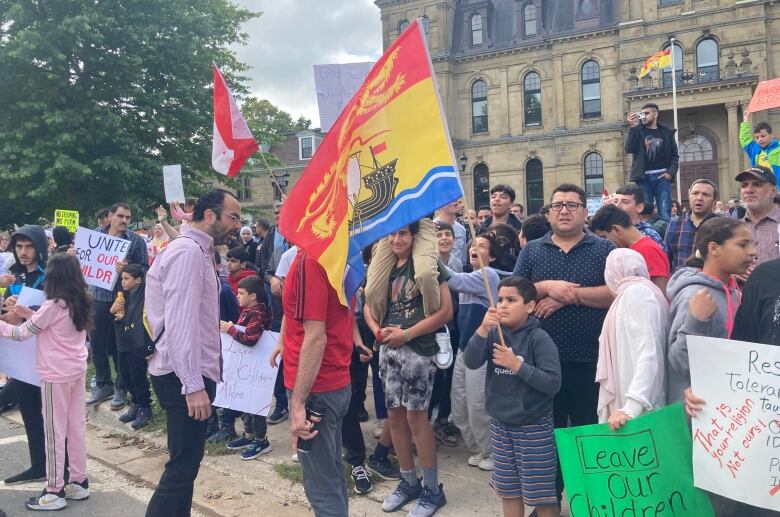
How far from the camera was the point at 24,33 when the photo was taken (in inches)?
661

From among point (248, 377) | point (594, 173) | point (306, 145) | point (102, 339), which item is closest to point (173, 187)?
point (102, 339)

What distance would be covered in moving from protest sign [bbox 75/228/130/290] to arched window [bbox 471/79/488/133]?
102 feet

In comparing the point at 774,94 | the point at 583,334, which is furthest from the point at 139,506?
the point at 774,94

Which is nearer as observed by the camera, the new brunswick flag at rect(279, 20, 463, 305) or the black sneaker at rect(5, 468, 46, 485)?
the new brunswick flag at rect(279, 20, 463, 305)

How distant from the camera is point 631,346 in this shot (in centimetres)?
334

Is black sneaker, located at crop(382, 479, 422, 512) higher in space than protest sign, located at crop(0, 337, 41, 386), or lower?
lower

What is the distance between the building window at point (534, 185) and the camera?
35469 mm

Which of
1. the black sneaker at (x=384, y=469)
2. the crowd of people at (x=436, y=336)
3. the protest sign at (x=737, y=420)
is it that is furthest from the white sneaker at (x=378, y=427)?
the protest sign at (x=737, y=420)

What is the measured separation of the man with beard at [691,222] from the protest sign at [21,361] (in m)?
5.66

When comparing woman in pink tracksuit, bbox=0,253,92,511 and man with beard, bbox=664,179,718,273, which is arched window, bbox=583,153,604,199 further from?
woman in pink tracksuit, bbox=0,253,92,511

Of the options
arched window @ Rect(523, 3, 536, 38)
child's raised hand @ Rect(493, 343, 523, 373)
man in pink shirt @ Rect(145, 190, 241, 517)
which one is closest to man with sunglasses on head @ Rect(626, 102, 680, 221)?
child's raised hand @ Rect(493, 343, 523, 373)

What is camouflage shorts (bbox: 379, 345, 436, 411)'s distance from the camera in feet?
14.9

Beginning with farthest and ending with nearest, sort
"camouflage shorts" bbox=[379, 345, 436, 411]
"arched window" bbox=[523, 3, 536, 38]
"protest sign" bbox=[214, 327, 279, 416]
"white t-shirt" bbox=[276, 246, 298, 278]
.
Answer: "arched window" bbox=[523, 3, 536, 38], "white t-shirt" bbox=[276, 246, 298, 278], "protest sign" bbox=[214, 327, 279, 416], "camouflage shorts" bbox=[379, 345, 436, 411]

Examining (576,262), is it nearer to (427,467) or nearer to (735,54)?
(427,467)
